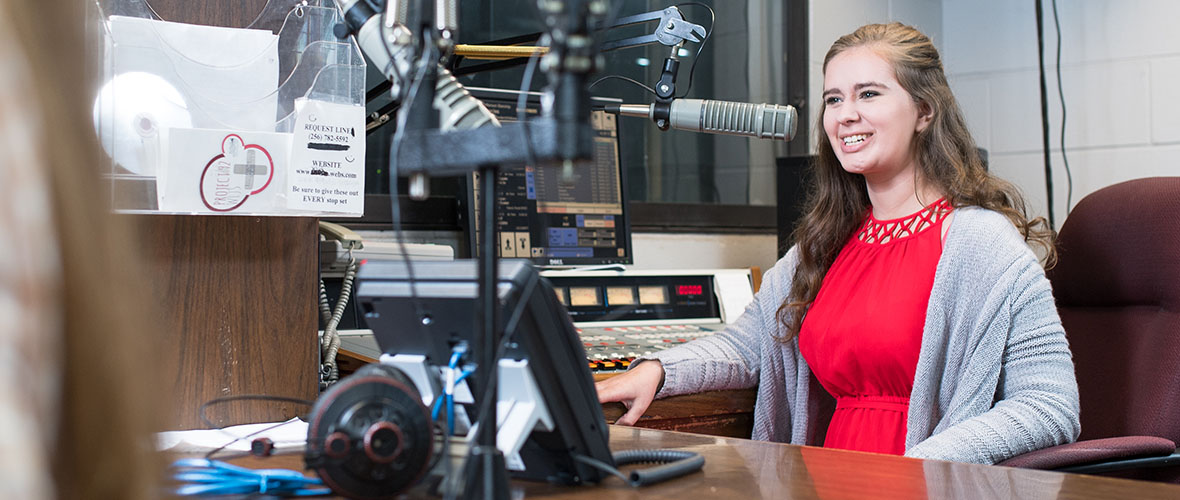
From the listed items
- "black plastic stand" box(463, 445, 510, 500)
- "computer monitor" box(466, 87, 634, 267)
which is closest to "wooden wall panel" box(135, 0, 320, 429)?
"black plastic stand" box(463, 445, 510, 500)

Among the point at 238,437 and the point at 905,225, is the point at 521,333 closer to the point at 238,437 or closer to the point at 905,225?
the point at 238,437

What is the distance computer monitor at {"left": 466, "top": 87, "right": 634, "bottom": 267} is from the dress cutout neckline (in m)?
0.57

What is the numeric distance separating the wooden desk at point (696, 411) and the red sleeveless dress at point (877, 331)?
15 centimetres

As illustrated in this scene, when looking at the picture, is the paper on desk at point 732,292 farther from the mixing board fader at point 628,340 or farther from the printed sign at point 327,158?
the printed sign at point 327,158

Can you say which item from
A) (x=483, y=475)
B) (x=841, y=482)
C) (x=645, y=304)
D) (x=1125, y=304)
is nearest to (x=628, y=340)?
(x=645, y=304)

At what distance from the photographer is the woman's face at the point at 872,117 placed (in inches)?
68.8

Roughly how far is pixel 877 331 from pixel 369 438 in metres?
1.19

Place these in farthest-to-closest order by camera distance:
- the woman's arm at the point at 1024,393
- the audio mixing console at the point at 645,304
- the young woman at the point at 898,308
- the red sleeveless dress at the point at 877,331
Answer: the audio mixing console at the point at 645,304 → the red sleeveless dress at the point at 877,331 → the young woman at the point at 898,308 → the woman's arm at the point at 1024,393

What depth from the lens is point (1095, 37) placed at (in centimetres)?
287

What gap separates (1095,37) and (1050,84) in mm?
172

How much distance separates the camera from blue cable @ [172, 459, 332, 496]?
69 centimetres

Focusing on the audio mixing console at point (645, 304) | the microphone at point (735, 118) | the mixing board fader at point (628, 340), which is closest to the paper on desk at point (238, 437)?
the microphone at point (735, 118)

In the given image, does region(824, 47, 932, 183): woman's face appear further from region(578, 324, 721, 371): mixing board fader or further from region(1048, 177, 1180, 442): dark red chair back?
region(578, 324, 721, 371): mixing board fader

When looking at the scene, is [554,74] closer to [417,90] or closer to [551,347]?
[417,90]
